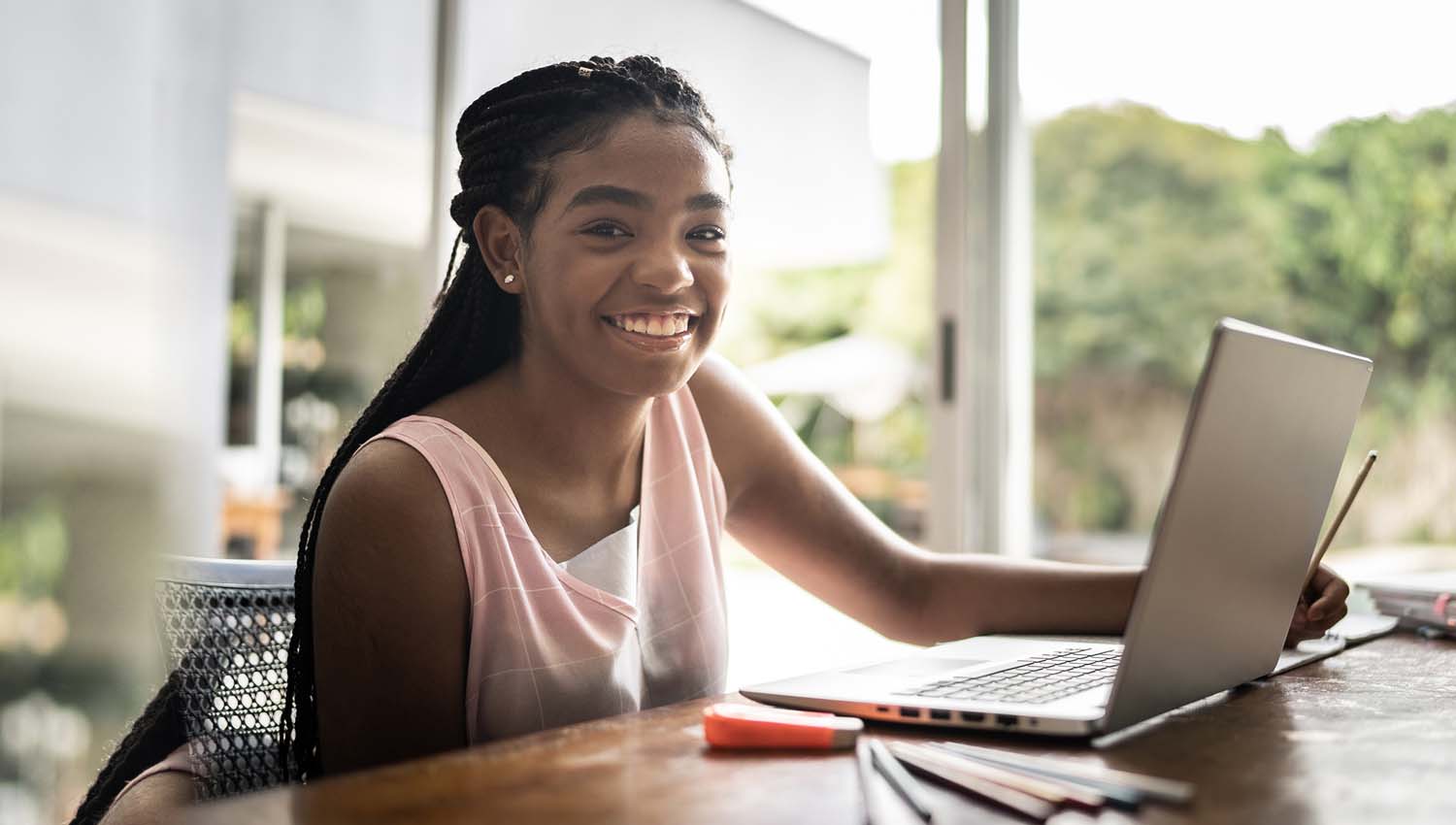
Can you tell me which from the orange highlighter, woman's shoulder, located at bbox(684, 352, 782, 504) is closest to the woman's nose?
woman's shoulder, located at bbox(684, 352, 782, 504)

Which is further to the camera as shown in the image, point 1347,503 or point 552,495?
point 552,495

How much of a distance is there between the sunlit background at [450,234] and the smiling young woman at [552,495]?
0.73ft

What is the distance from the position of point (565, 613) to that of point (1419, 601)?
3.33 feet

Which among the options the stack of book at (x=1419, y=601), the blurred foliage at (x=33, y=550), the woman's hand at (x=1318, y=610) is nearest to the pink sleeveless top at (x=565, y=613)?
the woman's hand at (x=1318, y=610)

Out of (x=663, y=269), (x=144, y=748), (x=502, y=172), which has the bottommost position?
(x=144, y=748)

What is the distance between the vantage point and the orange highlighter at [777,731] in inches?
33.3

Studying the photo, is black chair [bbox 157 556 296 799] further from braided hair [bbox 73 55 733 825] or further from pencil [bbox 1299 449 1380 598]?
pencil [bbox 1299 449 1380 598]

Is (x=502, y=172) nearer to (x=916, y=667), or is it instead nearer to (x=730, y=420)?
(x=730, y=420)

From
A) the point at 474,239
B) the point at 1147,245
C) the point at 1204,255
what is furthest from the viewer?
the point at 1147,245

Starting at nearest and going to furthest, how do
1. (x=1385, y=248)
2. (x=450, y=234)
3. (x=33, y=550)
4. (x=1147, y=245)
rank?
(x=33, y=550), (x=450, y=234), (x=1385, y=248), (x=1147, y=245)

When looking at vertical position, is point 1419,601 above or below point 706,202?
below

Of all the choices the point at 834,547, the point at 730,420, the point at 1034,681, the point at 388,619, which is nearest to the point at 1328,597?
→ the point at 1034,681

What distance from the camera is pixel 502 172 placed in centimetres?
138

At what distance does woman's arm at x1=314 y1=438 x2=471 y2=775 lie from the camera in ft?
3.65
